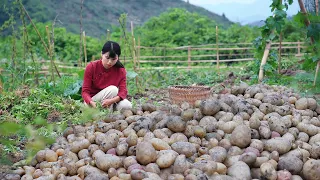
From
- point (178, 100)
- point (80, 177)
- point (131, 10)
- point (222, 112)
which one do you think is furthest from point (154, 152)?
point (131, 10)

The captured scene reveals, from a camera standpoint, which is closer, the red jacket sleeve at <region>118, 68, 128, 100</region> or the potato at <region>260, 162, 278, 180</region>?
the potato at <region>260, 162, 278, 180</region>

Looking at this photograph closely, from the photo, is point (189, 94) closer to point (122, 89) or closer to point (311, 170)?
point (122, 89)

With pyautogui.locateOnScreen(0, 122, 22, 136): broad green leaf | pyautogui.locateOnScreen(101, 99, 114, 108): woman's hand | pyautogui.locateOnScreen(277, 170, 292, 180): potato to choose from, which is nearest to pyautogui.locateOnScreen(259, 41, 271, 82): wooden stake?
pyautogui.locateOnScreen(101, 99, 114, 108): woman's hand

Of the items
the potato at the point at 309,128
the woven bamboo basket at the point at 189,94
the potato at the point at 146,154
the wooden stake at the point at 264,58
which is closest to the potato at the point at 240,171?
the potato at the point at 146,154

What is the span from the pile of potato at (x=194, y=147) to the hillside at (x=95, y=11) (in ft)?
54.5

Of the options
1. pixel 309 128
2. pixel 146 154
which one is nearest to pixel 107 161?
pixel 146 154

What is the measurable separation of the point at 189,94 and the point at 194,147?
5.94 feet

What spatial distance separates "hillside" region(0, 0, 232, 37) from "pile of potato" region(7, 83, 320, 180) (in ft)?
54.5

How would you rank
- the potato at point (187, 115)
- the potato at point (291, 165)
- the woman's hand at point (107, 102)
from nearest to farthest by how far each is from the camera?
the potato at point (291, 165) < the potato at point (187, 115) < the woman's hand at point (107, 102)

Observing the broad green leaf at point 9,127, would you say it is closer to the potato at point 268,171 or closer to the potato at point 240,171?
the potato at point 240,171

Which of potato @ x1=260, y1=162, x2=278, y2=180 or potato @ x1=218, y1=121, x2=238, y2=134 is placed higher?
potato @ x1=218, y1=121, x2=238, y2=134

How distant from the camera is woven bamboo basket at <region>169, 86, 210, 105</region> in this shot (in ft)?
14.0

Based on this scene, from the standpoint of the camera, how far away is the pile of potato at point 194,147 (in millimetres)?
2316

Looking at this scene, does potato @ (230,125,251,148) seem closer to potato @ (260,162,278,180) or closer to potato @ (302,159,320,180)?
potato @ (260,162,278,180)
